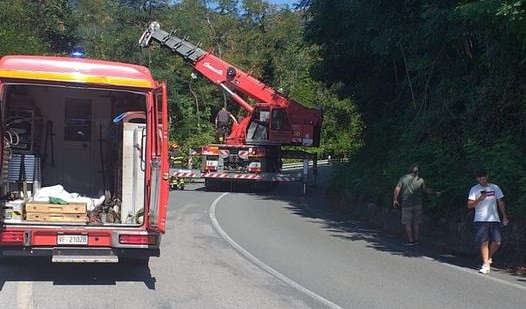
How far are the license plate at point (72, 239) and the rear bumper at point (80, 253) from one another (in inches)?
2.4

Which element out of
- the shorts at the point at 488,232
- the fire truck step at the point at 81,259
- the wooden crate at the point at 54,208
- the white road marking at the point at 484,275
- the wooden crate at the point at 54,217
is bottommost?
the white road marking at the point at 484,275

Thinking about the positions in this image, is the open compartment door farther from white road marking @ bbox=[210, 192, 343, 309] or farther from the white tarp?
white road marking @ bbox=[210, 192, 343, 309]

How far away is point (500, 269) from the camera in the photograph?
10234mm

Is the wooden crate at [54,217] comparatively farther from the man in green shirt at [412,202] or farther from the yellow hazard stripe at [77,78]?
the man in green shirt at [412,202]

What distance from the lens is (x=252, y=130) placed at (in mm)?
25656

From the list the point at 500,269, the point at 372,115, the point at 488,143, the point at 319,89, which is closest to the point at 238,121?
the point at 372,115

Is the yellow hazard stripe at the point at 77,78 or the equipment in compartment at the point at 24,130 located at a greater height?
the yellow hazard stripe at the point at 77,78

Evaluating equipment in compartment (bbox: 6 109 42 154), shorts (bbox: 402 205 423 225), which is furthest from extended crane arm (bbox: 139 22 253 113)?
equipment in compartment (bbox: 6 109 42 154)

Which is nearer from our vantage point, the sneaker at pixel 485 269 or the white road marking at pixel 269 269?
the white road marking at pixel 269 269

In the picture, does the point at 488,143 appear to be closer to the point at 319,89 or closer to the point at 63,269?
the point at 63,269

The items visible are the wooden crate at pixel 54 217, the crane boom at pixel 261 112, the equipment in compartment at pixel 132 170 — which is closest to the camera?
the wooden crate at pixel 54 217

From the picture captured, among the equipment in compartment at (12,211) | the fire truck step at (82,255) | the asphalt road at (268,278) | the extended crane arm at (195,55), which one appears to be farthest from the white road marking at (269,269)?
the extended crane arm at (195,55)

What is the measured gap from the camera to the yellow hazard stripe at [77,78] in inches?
312

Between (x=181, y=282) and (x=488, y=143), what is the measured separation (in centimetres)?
723
